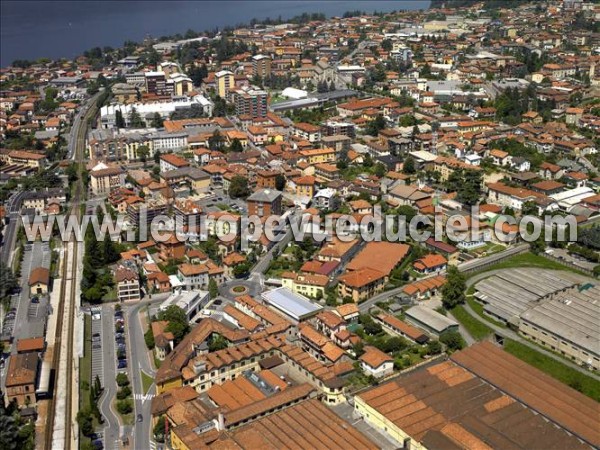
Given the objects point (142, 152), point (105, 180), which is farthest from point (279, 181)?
point (142, 152)

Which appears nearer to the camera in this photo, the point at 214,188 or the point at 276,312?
the point at 276,312

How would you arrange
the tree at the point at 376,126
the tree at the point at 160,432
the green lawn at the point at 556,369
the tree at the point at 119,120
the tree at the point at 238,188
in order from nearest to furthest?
1. the tree at the point at 160,432
2. the green lawn at the point at 556,369
3. the tree at the point at 238,188
4. the tree at the point at 376,126
5. the tree at the point at 119,120

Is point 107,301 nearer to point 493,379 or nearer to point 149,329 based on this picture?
point 149,329

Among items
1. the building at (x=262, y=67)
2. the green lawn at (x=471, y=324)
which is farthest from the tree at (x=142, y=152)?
the green lawn at (x=471, y=324)

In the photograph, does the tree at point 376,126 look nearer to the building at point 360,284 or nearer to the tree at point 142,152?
the tree at point 142,152

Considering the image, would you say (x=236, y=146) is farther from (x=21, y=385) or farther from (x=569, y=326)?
(x=569, y=326)

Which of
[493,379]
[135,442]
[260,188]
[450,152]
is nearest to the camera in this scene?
[135,442]

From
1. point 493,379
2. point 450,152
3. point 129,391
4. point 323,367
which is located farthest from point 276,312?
point 450,152
